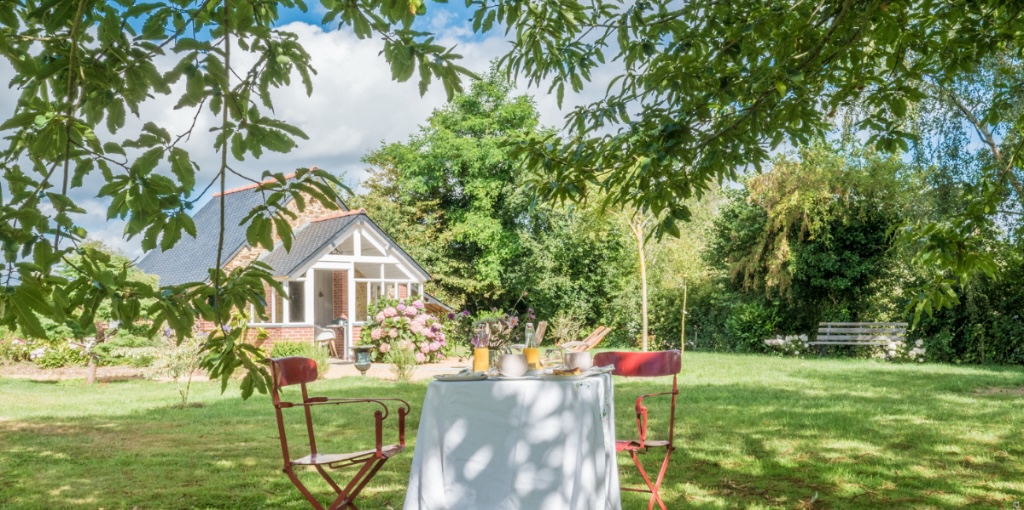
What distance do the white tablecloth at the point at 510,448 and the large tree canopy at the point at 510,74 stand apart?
1021 millimetres

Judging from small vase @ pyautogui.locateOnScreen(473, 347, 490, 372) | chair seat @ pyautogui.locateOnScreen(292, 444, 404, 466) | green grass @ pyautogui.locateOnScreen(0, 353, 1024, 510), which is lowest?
green grass @ pyautogui.locateOnScreen(0, 353, 1024, 510)

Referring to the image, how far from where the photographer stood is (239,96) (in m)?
2.66

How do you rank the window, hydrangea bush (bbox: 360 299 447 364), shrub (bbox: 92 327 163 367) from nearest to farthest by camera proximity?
shrub (bbox: 92 327 163 367) < hydrangea bush (bbox: 360 299 447 364) < the window

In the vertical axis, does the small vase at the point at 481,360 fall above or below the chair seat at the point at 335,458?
above

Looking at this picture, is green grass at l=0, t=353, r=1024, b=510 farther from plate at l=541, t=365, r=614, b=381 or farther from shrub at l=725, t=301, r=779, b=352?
shrub at l=725, t=301, r=779, b=352

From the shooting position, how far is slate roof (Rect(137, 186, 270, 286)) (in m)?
21.2

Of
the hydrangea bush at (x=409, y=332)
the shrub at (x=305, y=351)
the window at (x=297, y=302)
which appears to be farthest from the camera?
the window at (x=297, y=302)

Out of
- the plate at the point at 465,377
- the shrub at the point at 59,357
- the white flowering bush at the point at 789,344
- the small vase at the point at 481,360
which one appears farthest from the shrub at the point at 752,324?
the plate at the point at 465,377

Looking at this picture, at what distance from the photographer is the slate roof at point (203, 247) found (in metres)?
21.2

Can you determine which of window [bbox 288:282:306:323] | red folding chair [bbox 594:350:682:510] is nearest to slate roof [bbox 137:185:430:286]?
window [bbox 288:282:306:323]

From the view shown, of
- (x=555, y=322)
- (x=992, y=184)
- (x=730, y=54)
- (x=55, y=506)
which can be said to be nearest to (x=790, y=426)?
(x=992, y=184)

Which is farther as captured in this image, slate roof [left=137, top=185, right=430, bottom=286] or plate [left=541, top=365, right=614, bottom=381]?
slate roof [left=137, top=185, right=430, bottom=286]

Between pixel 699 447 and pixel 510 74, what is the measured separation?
376 centimetres

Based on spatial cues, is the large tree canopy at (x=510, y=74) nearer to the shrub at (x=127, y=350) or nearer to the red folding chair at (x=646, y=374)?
the red folding chair at (x=646, y=374)
